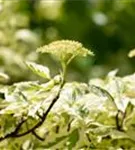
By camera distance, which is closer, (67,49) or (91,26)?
(67,49)

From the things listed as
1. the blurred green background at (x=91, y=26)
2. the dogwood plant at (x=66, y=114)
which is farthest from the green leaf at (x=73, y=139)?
the blurred green background at (x=91, y=26)

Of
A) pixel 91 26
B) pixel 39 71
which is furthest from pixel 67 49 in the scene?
pixel 91 26

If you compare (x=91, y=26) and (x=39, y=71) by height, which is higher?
(x=91, y=26)

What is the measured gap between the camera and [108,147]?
70cm

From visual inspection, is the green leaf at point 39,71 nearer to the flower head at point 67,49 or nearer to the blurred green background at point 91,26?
the flower head at point 67,49

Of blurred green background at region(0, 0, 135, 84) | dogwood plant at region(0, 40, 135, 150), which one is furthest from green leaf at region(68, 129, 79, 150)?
blurred green background at region(0, 0, 135, 84)

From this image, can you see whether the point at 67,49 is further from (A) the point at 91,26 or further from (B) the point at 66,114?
(A) the point at 91,26

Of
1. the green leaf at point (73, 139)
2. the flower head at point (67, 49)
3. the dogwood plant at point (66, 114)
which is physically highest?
the flower head at point (67, 49)

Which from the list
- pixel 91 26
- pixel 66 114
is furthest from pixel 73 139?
pixel 91 26

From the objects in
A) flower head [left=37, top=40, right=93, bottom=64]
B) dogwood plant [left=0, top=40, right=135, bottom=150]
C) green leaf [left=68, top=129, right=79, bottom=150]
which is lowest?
green leaf [left=68, top=129, right=79, bottom=150]

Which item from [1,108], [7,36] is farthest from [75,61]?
[1,108]

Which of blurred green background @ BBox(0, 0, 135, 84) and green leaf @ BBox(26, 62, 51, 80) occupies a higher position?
blurred green background @ BBox(0, 0, 135, 84)

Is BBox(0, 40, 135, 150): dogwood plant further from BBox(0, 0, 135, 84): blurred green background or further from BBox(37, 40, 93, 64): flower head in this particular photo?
BBox(0, 0, 135, 84): blurred green background

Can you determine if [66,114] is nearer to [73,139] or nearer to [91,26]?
[73,139]
